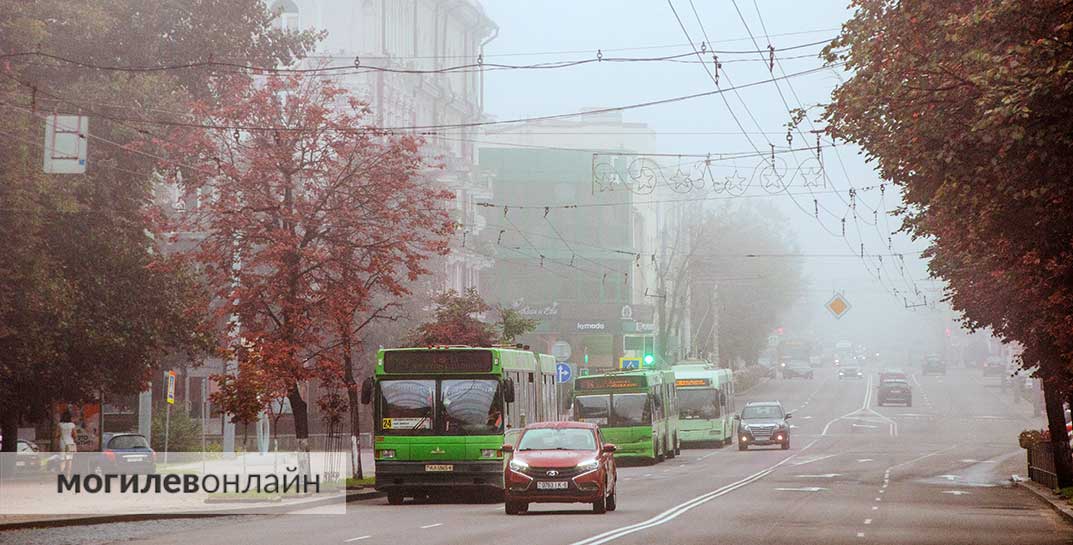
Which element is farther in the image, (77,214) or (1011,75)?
(77,214)

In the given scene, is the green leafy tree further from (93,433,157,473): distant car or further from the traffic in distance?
(93,433,157,473): distant car

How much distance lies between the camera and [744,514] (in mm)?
28156

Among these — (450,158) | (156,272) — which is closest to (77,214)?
(156,272)

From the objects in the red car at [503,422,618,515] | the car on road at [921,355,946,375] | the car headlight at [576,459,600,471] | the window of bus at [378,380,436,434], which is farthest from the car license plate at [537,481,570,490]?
the car on road at [921,355,946,375]

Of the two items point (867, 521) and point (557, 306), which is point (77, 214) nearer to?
point (867, 521)

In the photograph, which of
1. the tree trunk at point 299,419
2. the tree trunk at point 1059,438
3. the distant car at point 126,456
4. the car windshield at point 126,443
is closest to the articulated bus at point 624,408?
the car windshield at point 126,443

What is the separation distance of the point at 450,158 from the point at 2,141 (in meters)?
48.5

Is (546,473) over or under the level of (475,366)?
under

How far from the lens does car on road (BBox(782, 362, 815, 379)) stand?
443ft

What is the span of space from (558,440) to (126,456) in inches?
597

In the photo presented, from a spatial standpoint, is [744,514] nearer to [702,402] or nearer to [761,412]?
[761,412]

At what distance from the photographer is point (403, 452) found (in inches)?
1242

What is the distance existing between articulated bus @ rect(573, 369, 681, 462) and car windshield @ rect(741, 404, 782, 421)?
1246 centimetres

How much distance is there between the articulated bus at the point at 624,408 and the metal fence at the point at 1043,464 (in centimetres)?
1301
